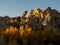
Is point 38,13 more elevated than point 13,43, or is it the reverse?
point 38,13

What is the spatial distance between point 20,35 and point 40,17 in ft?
114

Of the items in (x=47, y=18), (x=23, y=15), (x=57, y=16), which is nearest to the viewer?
(x=47, y=18)

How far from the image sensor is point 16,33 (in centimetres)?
3453

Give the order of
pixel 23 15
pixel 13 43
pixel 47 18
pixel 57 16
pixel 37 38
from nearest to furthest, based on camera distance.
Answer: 1. pixel 13 43
2. pixel 37 38
3. pixel 47 18
4. pixel 57 16
5. pixel 23 15

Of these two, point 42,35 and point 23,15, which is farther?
point 23,15

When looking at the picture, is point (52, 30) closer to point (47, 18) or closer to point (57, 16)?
point (47, 18)

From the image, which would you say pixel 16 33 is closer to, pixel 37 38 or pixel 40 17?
pixel 37 38

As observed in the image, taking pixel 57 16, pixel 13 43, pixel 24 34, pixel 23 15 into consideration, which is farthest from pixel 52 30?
pixel 23 15

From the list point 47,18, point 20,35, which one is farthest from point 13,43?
point 47,18

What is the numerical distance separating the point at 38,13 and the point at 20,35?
3724 centimetres

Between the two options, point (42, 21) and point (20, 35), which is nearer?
point (20, 35)

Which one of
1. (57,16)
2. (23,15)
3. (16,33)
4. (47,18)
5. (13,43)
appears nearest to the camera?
(13,43)

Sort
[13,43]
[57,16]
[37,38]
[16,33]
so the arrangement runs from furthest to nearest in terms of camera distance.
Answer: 1. [57,16]
2. [16,33]
3. [37,38]
4. [13,43]

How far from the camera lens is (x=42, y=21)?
205ft
